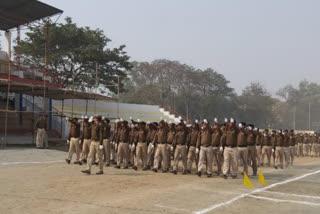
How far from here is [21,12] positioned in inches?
1031

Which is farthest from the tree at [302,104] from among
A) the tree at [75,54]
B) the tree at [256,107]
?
the tree at [75,54]

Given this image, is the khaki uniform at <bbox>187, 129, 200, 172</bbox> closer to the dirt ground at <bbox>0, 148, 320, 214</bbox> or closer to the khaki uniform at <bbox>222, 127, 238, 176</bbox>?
the dirt ground at <bbox>0, 148, 320, 214</bbox>

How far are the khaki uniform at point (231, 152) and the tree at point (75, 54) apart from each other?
77.5 ft

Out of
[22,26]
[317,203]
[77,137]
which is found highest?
[22,26]

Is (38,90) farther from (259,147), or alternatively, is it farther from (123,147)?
(259,147)

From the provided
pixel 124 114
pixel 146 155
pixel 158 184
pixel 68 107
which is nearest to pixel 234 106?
pixel 124 114

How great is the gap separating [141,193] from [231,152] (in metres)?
5.28

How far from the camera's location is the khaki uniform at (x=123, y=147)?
15.9 m

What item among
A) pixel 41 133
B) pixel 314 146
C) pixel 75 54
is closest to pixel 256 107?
pixel 314 146

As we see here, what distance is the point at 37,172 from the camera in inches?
538

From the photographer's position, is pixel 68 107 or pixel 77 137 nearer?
pixel 77 137

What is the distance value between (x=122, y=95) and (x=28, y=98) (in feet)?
107

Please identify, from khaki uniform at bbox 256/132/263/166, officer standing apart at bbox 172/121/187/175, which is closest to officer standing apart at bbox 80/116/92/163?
officer standing apart at bbox 172/121/187/175

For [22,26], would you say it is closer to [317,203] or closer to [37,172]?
[37,172]
